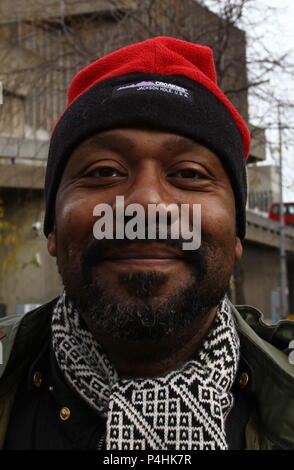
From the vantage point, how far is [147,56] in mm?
2346

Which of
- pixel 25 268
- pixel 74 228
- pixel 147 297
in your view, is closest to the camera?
pixel 147 297

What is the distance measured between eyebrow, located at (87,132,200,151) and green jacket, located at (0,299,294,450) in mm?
730

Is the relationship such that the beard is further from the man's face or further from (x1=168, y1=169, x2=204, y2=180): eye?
(x1=168, y1=169, x2=204, y2=180): eye

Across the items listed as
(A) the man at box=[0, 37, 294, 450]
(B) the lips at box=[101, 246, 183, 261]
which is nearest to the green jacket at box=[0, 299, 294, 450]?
(A) the man at box=[0, 37, 294, 450]

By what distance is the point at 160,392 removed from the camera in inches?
77.4

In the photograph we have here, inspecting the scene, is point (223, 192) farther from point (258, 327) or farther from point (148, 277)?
point (258, 327)

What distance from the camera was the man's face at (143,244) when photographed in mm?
1902

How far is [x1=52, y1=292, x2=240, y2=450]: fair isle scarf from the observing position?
6.23 feet

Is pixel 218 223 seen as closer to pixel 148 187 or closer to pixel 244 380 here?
pixel 148 187

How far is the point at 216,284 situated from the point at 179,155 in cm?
46

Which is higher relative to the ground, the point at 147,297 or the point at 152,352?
the point at 147,297

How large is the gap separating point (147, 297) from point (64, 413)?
1.79 feet

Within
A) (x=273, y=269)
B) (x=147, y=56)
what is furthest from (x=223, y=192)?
(x=273, y=269)

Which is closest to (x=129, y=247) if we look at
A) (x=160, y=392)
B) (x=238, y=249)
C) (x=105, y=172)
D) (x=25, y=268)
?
(x=105, y=172)
